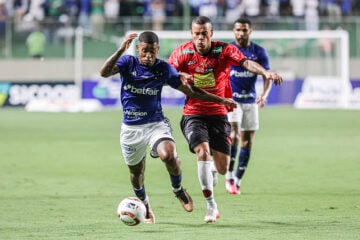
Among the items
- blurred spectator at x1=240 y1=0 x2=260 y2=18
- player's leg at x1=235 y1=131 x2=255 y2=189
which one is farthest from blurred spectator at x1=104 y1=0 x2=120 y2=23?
player's leg at x1=235 y1=131 x2=255 y2=189

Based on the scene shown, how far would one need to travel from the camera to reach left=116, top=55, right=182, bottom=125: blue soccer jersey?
9617 mm

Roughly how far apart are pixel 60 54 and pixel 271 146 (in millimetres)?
19249

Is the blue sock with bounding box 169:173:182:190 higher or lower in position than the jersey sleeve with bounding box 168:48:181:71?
lower

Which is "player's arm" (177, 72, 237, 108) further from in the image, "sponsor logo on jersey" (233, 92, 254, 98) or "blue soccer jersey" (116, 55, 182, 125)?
"sponsor logo on jersey" (233, 92, 254, 98)

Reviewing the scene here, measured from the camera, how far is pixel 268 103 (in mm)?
35375

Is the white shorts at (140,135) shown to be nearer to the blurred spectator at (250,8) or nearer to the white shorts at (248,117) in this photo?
the white shorts at (248,117)

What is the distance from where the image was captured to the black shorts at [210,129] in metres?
10.5

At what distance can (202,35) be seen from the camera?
10312 mm

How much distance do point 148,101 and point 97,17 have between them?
27307 millimetres

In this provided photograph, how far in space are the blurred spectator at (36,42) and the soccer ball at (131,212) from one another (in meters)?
28.0

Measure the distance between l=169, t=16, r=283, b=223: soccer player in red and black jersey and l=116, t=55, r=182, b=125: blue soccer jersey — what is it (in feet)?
2.50

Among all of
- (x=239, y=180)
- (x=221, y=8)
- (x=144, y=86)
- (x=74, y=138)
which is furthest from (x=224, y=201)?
(x=221, y=8)

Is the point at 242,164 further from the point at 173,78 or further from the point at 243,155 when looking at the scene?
the point at 173,78

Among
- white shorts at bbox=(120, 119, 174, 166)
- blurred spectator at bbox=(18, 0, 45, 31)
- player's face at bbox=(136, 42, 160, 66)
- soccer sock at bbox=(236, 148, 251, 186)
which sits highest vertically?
player's face at bbox=(136, 42, 160, 66)
